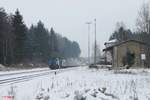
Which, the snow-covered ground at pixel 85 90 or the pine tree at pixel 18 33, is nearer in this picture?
the snow-covered ground at pixel 85 90

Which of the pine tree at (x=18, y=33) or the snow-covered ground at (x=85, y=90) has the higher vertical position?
the pine tree at (x=18, y=33)

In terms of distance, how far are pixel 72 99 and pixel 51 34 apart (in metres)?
136

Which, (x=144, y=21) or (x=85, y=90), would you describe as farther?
(x=144, y=21)

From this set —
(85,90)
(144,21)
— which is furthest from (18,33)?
(85,90)

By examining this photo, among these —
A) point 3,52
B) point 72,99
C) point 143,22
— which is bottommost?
point 72,99

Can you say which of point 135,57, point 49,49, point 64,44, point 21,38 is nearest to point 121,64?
point 135,57

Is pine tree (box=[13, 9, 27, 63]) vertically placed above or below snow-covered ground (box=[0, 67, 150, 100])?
above

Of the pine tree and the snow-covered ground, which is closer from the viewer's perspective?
the snow-covered ground

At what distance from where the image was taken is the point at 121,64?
175 feet

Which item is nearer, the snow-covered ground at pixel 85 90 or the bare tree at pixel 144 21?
the snow-covered ground at pixel 85 90

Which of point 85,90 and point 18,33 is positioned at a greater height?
point 18,33

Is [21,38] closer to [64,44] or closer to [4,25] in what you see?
[4,25]

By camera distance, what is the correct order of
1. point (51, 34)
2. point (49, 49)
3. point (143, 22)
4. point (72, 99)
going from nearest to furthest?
point (72, 99) < point (143, 22) < point (49, 49) < point (51, 34)

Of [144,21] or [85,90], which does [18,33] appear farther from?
[85,90]
